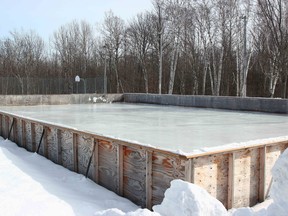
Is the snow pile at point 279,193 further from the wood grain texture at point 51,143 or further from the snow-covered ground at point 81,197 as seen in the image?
the wood grain texture at point 51,143

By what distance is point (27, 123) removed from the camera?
8.91 metres

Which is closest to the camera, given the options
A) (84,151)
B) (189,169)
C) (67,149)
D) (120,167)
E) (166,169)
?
(189,169)

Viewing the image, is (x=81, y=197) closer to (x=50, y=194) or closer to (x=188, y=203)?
(x=50, y=194)

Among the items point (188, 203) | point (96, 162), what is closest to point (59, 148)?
point (96, 162)

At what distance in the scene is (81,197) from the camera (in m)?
4.87

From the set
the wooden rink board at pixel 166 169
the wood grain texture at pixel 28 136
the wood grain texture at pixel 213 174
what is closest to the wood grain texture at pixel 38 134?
the wood grain texture at pixel 28 136

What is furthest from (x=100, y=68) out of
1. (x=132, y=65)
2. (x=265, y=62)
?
(x=265, y=62)

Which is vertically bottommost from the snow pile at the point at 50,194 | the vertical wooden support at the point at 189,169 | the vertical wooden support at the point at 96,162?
the snow pile at the point at 50,194

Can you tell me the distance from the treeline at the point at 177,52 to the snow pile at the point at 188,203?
52.2 ft

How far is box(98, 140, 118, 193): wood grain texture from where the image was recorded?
5316 mm

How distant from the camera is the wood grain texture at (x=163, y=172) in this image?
4137 mm

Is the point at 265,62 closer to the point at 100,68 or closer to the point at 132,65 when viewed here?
the point at 132,65

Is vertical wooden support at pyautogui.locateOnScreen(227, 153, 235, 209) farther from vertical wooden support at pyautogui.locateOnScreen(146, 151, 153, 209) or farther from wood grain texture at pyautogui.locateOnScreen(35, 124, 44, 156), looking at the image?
wood grain texture at pyautogui.locateOnScreen(35, 124, 44, 156)

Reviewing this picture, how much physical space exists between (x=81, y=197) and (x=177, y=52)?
20.4 metres
